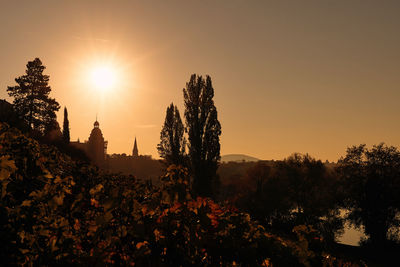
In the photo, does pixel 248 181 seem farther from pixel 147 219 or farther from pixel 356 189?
pixel 147 219

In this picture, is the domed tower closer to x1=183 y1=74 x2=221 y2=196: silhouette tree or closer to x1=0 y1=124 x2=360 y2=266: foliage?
x1=183 y1=74 x2=221 y2=196: silhouette tree

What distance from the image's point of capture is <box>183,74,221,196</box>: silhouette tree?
27531 mm

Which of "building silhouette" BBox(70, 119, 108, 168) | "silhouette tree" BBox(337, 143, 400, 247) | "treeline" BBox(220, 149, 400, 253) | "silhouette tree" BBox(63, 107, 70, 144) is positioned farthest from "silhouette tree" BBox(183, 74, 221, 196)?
"building silhouette" BBox(70, 119, 108, 168)

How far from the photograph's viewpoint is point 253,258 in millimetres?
4035

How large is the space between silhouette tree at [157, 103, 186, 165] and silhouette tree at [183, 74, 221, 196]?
3.53 meters

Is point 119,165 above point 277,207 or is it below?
above

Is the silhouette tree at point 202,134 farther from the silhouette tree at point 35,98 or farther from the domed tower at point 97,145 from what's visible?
the domed tower at point 97,145

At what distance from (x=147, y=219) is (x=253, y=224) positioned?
2.37 meters

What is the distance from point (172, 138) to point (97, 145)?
44167 millimetres

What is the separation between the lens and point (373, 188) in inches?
1211

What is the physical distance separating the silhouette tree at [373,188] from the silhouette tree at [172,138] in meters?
17.4

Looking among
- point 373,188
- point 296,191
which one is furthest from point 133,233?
point 296,191

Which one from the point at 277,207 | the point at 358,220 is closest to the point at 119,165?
the point at 277,207

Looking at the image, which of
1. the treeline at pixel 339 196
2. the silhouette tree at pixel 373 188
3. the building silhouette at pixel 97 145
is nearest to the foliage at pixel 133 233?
the treeline at pixel 339 196
